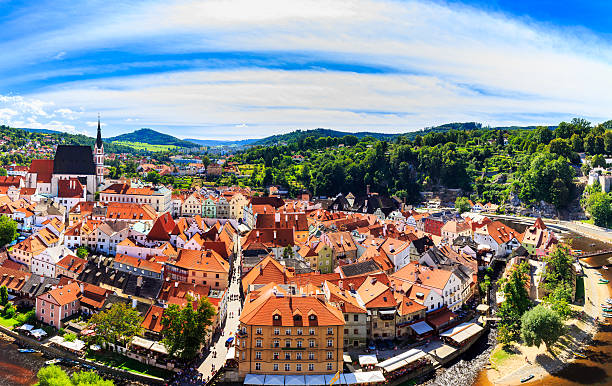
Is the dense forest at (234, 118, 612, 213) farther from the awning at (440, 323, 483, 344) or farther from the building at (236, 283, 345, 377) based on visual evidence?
the building at (236, 283, 345, 377)

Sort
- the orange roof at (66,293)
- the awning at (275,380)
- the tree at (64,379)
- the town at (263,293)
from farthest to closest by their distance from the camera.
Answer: the orange roof at (66,293), the town at (263,293), the awning at (275,380), the tree at (64,379)

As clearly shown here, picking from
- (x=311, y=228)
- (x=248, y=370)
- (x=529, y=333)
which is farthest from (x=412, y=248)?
(x=248, y=370)

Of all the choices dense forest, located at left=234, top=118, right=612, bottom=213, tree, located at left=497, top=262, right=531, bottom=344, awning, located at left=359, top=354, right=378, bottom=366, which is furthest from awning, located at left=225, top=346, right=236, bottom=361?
dense forest, located at left=234, top=118, right=612, bottom=213

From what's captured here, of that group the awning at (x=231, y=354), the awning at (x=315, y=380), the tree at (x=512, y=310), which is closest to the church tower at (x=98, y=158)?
the awning at (x=231, y=354)

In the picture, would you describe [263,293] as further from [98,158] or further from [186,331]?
[98,158]

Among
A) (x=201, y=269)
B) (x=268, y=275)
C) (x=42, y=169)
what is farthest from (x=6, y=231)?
(x=268, y=275)

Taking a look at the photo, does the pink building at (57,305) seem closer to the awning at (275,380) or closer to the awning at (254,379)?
the awning at (254,379)
